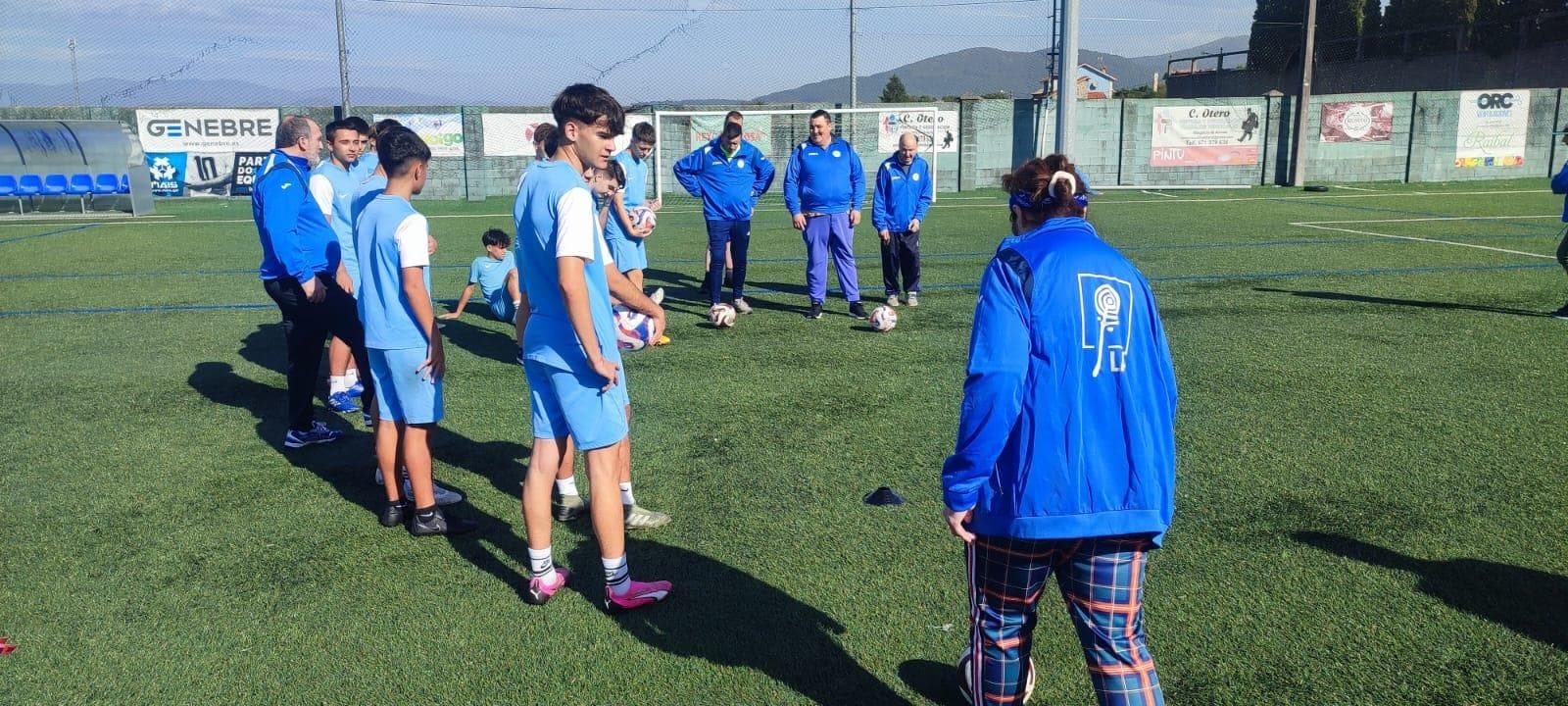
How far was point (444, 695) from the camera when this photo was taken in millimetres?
3473

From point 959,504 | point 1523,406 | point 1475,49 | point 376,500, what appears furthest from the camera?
point 1475,49

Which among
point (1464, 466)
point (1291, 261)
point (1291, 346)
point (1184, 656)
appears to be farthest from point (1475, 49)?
point (1184, 656)

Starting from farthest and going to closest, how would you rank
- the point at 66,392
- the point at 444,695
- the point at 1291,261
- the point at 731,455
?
the point at 1291,261, the point at 66,392, the point at 731,455, the point at 444,695

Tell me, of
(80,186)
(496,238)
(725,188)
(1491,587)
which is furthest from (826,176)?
(80,186)

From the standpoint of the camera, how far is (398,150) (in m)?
4.56

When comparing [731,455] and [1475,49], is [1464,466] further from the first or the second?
[1475,49]

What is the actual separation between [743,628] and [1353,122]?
30043 millimetres

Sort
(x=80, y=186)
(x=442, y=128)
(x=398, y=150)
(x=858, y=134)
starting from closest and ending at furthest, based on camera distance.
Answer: (x=398, y=150) < (x=80, y=186) < (x=442, y=128) < (x=858, y=134)

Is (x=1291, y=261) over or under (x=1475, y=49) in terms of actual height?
Result: under

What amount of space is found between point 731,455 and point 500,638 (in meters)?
2.28

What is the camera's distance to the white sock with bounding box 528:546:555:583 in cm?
407

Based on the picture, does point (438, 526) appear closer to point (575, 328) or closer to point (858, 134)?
point (575, 328)

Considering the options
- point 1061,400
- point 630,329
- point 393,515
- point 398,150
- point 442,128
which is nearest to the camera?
point 1061,400

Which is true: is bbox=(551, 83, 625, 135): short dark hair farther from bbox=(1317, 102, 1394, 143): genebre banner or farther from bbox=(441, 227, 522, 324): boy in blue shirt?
bbox=(1317, 102, 1394, 143): genebre banner
